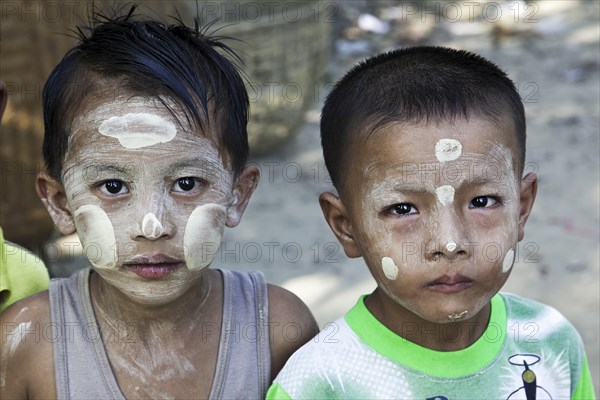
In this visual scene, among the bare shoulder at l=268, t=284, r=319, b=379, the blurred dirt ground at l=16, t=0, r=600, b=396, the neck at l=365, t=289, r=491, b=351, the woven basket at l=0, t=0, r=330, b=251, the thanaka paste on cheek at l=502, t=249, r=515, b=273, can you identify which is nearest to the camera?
the thanaka paste on cheek at l=502, t=249, r=515, b=273

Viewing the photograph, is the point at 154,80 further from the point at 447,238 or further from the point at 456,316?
the point at 456,316

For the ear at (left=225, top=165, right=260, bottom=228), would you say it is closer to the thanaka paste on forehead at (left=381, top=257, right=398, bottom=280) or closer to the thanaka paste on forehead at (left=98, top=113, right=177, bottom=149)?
the thanaka paste on forehead at (left=98, top=113, right=177, bottom=149)

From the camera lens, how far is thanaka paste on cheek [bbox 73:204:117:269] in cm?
224

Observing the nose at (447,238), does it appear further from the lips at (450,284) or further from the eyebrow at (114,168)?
the eyebrow at (114,168)

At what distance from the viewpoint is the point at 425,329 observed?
7.71ft

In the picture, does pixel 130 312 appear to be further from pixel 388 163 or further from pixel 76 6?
pixel 76 6

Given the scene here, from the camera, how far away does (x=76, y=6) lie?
13.0 feet

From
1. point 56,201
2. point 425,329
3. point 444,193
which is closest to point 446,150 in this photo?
point 444,193

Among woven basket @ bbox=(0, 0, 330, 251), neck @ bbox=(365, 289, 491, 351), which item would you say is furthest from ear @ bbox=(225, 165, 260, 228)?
woven basket @ bbox=(0, 0, 330, 251)

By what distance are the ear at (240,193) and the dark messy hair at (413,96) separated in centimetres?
22

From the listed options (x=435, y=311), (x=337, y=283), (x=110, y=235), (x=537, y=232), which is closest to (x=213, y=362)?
(x=110, y=235)

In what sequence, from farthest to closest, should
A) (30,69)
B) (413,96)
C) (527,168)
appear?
(527,168) < (30,69) < (413,96)

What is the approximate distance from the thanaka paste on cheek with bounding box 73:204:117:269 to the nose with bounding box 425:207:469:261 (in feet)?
2.53

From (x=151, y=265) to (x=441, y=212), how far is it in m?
0.72
